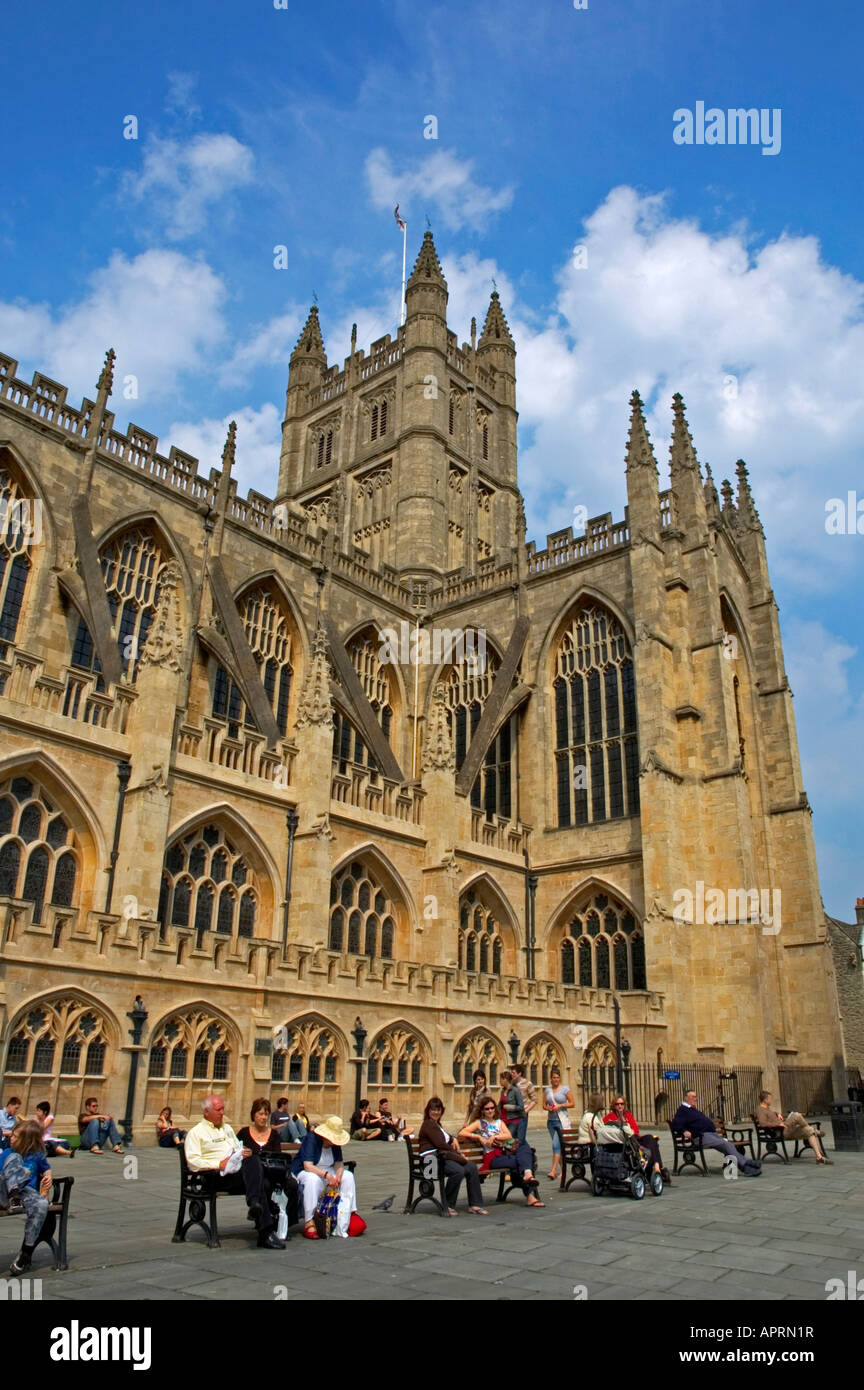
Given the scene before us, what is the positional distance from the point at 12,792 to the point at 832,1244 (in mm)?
15934

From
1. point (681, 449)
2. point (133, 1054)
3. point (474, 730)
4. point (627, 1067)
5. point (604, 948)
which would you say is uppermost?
point (681, 449)

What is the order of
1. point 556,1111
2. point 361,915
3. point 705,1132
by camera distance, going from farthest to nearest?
point 361,915, point 705,1132, point 556,1111

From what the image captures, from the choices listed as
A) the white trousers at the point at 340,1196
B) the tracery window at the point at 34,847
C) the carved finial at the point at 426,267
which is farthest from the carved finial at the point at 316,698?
the carved finial at the point at 426,267

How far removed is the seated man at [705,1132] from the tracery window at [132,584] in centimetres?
1619

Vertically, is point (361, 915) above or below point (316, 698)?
below

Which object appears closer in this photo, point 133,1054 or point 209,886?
point 133,1054

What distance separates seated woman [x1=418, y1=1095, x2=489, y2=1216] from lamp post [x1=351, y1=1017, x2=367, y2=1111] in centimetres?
882

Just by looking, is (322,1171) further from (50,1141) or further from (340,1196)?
(50,1141)

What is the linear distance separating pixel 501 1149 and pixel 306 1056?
802 cm

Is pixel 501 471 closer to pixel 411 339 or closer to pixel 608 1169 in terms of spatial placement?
pixel 411 339

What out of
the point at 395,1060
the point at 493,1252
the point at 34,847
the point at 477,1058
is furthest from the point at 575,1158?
the point at 34,847

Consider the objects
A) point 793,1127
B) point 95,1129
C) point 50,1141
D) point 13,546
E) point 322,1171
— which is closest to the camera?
point 322,1171

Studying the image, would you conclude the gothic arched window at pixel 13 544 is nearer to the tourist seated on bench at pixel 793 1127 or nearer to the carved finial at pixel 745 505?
the tourist seated on bench at pixel 793 1127

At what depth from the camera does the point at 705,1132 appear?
13656 mm
